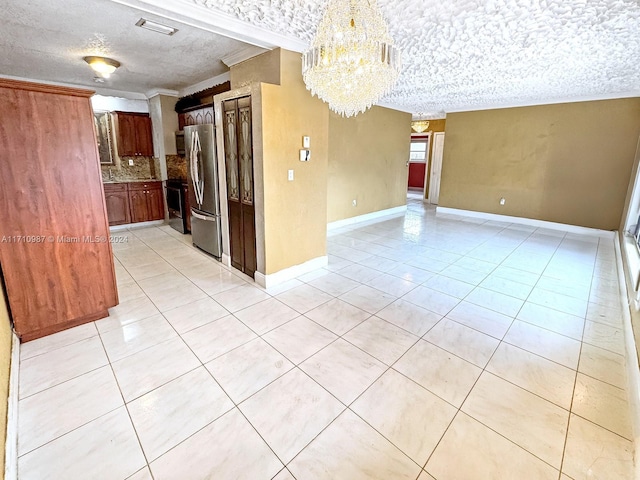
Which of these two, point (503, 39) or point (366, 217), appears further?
point (366, 217)

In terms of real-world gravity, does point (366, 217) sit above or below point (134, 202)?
below

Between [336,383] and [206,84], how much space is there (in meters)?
4.88

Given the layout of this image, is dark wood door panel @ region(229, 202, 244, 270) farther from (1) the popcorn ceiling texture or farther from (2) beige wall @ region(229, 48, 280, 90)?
(1) the popcorn ceiling texture

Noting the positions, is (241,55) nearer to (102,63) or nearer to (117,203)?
(102,63)

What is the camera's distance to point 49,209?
2.27m

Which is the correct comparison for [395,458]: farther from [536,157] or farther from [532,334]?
[536,157]

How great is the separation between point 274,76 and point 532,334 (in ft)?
11.0

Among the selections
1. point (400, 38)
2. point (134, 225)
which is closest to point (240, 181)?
point (400, 38)

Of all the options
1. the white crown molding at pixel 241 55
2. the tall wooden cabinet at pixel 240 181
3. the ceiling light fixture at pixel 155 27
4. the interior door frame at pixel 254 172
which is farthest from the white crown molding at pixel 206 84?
the ceiling light fixture at pixel 155 27

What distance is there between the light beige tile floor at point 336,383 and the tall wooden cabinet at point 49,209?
27 centimetres

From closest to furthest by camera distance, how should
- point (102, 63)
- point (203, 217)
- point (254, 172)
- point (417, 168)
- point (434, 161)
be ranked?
point (254, 172) → point (102, 63) → point (203, 217) → point (434, 161) → point (417, 168)

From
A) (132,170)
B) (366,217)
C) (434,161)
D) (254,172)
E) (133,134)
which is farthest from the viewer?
(434,161)

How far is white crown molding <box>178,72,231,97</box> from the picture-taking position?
14.2 ft

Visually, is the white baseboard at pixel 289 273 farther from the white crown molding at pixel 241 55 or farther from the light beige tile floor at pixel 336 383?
the white crown molding at pixel 241 55
